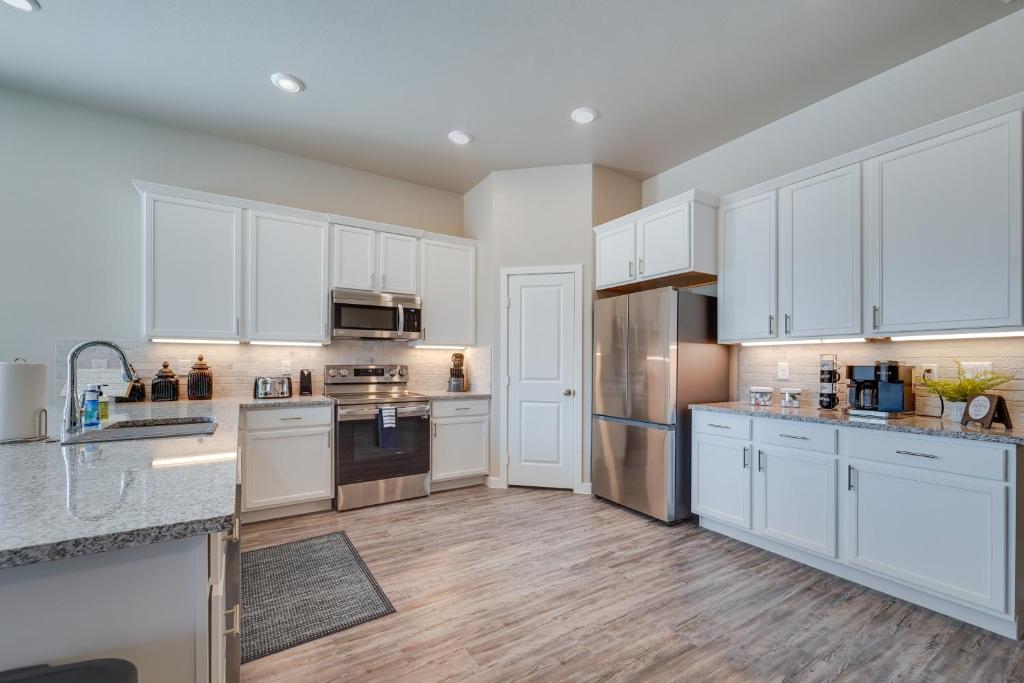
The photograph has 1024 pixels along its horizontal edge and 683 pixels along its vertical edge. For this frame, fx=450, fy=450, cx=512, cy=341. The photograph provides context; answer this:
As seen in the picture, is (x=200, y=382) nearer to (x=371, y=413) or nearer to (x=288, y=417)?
(x=288, y=417)

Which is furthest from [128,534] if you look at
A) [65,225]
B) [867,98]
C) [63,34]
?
[867,98]

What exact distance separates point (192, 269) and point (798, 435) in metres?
4.22

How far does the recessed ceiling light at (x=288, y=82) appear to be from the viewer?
9.39 ft

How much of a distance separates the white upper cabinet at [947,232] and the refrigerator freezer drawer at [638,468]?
1.53 m

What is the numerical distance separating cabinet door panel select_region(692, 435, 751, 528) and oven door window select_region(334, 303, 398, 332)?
268cm

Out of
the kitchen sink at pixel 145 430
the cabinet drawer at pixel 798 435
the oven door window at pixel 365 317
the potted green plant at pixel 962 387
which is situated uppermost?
the oven door window at pixel 365 317

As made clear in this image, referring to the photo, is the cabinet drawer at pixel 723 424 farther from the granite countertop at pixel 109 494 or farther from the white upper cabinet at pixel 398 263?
the granite countertop at pixel 109 494

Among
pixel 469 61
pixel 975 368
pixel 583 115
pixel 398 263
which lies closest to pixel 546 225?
pixel 583 115

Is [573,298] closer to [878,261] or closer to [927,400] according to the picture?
[878,261]

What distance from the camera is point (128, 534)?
0.83m

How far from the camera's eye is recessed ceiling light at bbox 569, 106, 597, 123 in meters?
3.26

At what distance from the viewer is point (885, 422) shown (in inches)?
91.9

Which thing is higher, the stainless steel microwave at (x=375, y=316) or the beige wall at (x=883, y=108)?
the beige wall at (x=883, y=108)

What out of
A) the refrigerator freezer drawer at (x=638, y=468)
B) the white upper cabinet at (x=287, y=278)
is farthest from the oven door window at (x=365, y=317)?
the refrigerator freezer drawer at (x=638, y=468)
